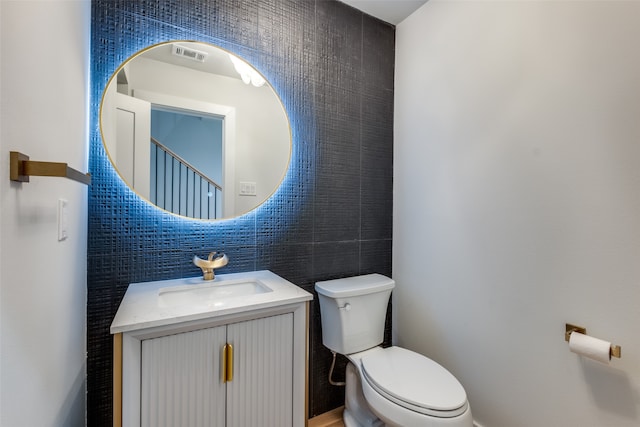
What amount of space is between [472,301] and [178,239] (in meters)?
1.49

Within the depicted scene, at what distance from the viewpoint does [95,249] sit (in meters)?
1.21

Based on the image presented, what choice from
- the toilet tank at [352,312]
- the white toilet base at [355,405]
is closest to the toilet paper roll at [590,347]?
the toilet tank at [352,312]

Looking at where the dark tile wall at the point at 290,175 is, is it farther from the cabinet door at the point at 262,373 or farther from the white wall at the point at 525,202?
the cabinet door at the point at 262,373

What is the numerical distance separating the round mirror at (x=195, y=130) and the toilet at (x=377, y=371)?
0.71 metres

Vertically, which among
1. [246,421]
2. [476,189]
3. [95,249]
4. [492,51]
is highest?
[492,51]

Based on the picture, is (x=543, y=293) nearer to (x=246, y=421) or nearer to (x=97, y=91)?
(x=246, y=421)

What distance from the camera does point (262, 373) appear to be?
3.64 feet

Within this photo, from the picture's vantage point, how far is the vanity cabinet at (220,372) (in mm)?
919

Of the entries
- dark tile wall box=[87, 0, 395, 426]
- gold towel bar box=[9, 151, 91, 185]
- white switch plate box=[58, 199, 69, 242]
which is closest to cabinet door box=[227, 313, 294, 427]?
dark tile wall box=[87, 0, 395, 426]

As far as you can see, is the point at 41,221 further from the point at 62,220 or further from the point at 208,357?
the point at 208,357

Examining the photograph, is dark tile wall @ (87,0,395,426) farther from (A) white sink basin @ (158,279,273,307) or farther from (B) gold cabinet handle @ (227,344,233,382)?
(B) gold cabinet handle @ (227,344,233,382)

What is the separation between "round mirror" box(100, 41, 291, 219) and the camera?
4.19ft

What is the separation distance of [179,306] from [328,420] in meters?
1.20

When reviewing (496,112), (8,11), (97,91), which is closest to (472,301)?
(496,112)
